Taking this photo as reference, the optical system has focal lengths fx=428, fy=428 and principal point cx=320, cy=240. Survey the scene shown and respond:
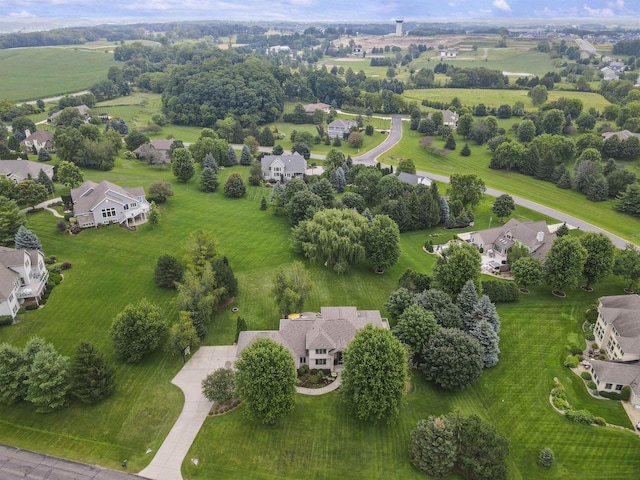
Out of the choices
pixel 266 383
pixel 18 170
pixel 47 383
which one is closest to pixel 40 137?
pixel 18 170

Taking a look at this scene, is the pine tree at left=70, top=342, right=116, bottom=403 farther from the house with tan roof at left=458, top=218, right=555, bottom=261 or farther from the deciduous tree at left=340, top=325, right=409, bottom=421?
the house with tan roof at left=458, top=218, right=555, bottom=261

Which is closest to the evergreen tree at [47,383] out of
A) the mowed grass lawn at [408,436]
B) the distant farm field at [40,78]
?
the mowed grass lawn at [408,436]

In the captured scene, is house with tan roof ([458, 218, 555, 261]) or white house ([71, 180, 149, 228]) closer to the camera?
house with tan roof ([458, 218, 555, 261])

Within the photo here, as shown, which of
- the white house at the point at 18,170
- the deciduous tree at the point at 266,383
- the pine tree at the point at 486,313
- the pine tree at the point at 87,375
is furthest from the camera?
the white house at the point at 18,170

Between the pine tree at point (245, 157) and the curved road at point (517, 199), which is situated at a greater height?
the pine tree at point (245, 157)

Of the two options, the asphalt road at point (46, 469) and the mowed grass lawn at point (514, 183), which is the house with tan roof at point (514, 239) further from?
the asphalt road at point (46, 469)

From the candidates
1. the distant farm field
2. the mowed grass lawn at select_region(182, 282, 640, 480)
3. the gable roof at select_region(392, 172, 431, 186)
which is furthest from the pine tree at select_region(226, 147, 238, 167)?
the distant farm field
